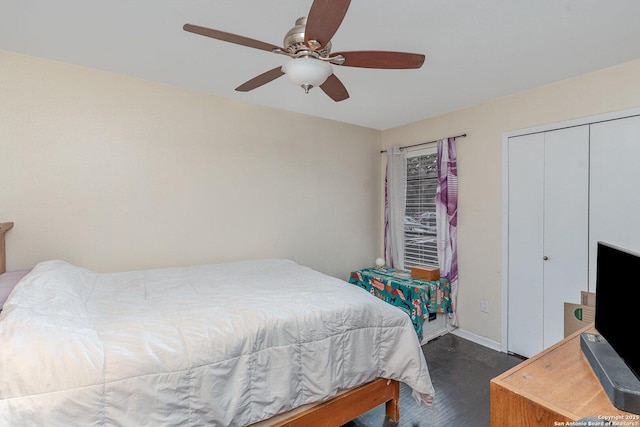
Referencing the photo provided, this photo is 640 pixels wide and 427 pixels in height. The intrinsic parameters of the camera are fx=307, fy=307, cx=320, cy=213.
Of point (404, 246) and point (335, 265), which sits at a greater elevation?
point (404, 246)

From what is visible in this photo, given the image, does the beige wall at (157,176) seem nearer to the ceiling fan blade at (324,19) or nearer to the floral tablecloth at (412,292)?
the floral tablecloth at (412,292)

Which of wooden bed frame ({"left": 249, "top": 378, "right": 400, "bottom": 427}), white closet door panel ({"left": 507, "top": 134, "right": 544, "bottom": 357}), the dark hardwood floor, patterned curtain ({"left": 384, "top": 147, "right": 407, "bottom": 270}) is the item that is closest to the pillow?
wooden bed frame ({"left": 249, "top": 378, "right": 400, "bottom": 427})

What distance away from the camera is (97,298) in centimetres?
183

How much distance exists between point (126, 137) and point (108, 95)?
0.34 m

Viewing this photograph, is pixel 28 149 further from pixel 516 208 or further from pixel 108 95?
pixel 516 208

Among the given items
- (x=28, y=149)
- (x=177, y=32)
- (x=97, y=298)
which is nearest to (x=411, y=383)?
(x=97, y=298)

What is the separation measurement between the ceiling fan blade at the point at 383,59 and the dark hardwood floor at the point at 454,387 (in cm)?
211

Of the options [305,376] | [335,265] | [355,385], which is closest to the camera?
[305,376]

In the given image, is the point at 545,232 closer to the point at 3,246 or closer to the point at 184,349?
the point at 184,349

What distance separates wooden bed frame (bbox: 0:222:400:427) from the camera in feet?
4.92

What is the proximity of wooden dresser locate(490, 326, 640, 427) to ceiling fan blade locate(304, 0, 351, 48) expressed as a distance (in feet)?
4.55

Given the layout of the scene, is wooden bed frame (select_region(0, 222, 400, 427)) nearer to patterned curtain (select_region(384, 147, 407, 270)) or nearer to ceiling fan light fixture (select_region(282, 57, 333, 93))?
ceiling fan light fixture (select_region(282, 57, 333, 93))

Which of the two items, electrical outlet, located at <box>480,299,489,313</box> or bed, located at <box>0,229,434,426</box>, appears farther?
electrical outlet, located at <box>480,299,489,313</box>

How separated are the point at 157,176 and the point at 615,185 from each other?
11.9 feet
